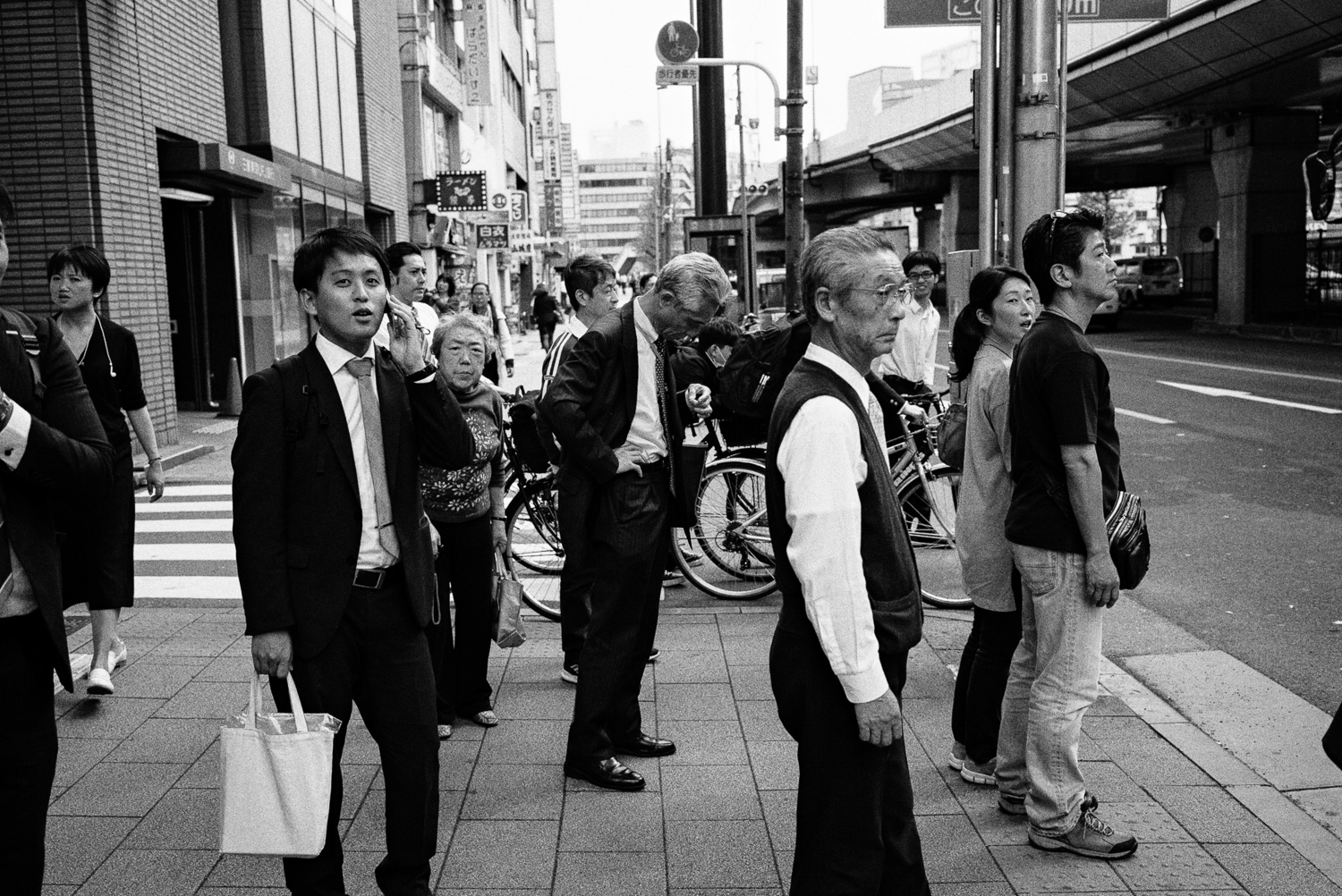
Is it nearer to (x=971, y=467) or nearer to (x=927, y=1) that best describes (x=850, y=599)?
(x=971, y=467)

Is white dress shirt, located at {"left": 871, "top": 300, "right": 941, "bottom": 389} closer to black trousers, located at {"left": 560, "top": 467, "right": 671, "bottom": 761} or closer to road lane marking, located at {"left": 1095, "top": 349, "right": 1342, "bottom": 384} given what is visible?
black trousers, located at {"left": 560, "top": 467, "right": 671, "bottom": 761}

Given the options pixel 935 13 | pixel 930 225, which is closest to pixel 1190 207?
pixel 930 225

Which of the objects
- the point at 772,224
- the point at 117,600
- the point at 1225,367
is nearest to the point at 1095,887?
the point at 117,600

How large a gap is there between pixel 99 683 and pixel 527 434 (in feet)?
7.49

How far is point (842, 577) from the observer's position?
273 centimetres

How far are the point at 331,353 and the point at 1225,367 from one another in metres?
21.8

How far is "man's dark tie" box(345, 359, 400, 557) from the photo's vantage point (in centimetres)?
340

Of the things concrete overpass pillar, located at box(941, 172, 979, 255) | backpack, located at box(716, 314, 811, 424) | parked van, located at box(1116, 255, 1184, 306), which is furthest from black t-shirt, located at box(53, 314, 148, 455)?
concrete overpass pillar, located at box(941, 172, 979, 255)

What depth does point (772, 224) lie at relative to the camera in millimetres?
78500

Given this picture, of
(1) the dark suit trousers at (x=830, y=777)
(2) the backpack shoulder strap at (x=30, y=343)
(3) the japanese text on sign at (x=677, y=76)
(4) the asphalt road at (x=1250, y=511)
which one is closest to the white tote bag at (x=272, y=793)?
(2) the backpack shoulder strap at (x=30, y=343)

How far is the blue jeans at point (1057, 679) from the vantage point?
399 centimetres

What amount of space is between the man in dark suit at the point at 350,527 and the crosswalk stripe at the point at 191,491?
8733mm

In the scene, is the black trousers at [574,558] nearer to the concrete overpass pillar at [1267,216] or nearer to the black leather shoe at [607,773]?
the black leather shoe at [607,773]

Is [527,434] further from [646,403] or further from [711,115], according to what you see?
[711,115]
